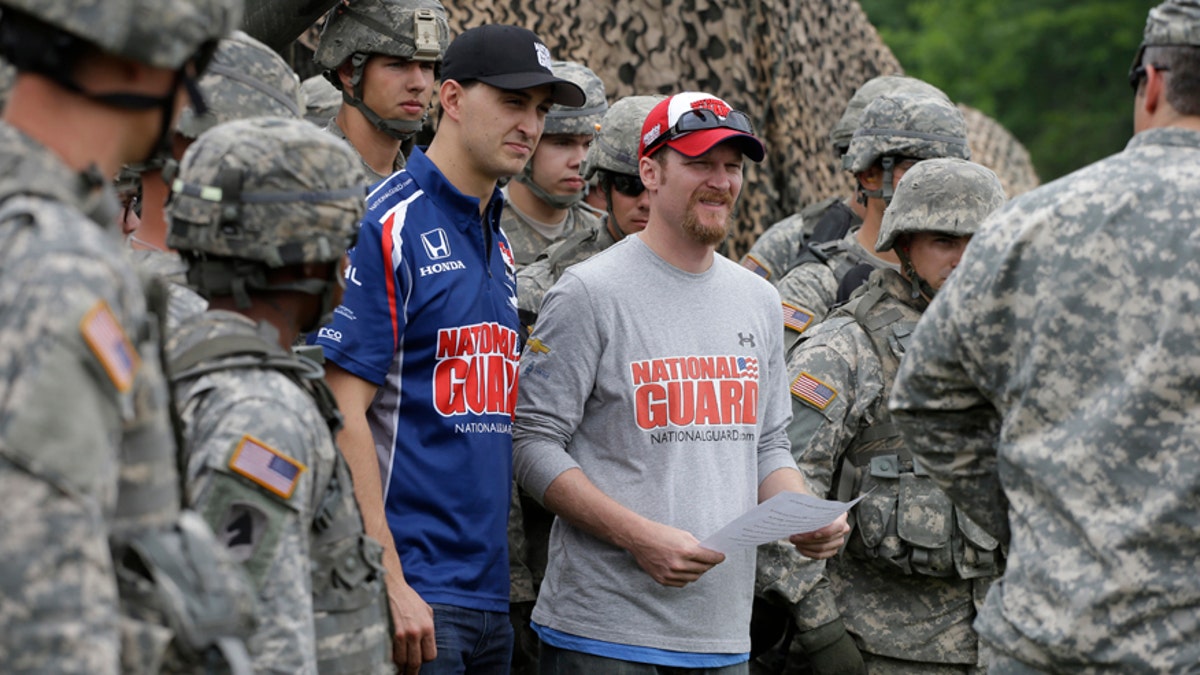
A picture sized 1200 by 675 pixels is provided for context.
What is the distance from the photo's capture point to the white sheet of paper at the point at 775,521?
4270mm

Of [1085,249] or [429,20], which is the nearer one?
[1085,249]

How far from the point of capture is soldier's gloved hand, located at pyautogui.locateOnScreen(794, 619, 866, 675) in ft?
17.5

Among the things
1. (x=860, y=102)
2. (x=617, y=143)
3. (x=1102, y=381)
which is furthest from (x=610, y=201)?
(x=1102, y=381)

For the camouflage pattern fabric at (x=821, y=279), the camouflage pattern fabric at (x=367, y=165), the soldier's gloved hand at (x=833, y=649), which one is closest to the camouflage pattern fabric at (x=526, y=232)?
the camouflage pattern fabric at (x=367, y=165)

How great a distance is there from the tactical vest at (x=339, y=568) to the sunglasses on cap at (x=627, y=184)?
3175 mm

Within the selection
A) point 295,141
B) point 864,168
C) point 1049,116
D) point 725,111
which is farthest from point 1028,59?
point 295,141

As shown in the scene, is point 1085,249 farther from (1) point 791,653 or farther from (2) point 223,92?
(1) point 791,653

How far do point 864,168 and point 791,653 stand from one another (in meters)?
2.16

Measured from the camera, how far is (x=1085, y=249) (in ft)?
11.3

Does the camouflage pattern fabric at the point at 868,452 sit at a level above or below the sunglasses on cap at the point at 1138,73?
below

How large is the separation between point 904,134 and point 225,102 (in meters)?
3.65

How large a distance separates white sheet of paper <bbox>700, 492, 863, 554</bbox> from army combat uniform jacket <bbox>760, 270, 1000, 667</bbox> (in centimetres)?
82

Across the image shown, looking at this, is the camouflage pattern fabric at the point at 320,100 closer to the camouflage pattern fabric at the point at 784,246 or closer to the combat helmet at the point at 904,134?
the camouflage pattern fabric at the point at 784,246

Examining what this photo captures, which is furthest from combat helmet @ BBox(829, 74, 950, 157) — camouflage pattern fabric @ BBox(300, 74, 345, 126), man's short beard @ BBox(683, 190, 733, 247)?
man's short beard @ BBox(683, 190, 733, 247)
